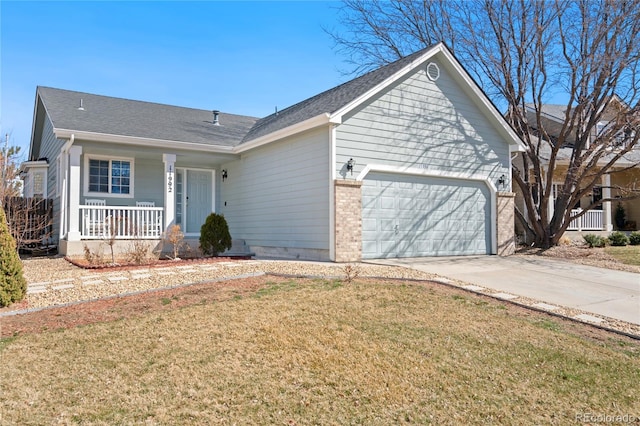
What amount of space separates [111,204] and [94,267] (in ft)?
16.4

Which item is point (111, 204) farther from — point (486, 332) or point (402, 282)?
point (486, 332)

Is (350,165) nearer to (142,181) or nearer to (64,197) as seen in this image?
(142,181)

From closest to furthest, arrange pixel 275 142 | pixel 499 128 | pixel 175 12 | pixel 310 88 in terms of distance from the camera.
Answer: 1. pixel 175 12
2. pixel 275 142
3. pixel 499 128
4. pixel 310 88

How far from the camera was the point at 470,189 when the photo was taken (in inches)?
537

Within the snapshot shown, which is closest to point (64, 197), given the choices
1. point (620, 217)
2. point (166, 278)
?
point (166, 278)

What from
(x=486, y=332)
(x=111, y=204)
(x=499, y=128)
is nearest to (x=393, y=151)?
(x=499, y=128)

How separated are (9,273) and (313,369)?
187 inches

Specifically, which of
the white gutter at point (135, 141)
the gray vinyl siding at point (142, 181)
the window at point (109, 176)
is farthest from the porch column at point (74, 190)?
the window at point (109, 176)

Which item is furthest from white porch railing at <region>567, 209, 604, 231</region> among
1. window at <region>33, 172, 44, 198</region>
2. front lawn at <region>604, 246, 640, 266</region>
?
window at <region>33, 172, 44, 198</region>

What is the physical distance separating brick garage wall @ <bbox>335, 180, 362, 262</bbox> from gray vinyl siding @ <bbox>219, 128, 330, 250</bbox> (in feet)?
1.11

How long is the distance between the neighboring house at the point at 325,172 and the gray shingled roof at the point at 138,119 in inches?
3.7

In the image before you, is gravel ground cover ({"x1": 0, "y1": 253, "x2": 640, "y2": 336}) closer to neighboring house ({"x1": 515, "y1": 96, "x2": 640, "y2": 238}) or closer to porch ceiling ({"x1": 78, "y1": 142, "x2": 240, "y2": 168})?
porch ceiling ({"x1": 78, "y1": 142, "x2": 240, "y2": 168})

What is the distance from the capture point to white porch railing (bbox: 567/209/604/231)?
20364 millimetres

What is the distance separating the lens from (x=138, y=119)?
1507 cm
